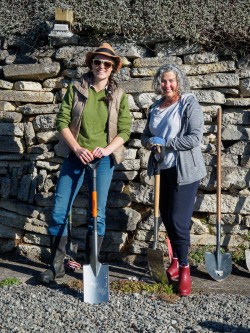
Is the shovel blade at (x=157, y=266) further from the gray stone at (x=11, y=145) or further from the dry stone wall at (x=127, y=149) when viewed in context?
the gray stone at (x=11, y=145)

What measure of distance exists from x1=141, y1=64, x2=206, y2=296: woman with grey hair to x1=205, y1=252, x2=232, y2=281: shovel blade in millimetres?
404

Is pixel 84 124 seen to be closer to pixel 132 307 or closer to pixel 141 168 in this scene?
pixel 141 168

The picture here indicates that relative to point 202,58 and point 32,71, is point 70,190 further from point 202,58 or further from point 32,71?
point 202,58

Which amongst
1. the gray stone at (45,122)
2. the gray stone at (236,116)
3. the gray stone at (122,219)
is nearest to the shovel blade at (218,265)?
the gray stone at (122,219)

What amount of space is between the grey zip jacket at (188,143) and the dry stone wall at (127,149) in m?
0.82

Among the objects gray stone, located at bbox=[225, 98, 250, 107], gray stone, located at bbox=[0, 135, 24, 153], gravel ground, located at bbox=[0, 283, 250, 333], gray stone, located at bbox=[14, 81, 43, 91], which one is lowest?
gravel ground, located at bbox=[0, 283, 250, 333]

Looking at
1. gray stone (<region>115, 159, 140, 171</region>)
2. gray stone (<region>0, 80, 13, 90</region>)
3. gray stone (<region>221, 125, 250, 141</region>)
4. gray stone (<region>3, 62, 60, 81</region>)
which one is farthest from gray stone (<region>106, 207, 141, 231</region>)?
gray stone (<region>0, 80, 13, 90</region>)

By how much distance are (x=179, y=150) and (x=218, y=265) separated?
1197 mm

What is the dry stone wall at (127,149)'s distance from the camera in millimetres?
5492

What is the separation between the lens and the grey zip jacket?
4.57 metres

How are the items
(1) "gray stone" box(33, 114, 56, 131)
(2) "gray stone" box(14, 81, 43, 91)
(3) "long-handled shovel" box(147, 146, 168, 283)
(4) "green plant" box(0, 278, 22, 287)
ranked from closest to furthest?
1. (3) "long-handled shovel" box(147, 146, 168, 283)
2. (4) "green plant" box(0, 278, 22, 287)
3. (1) "gray stone" box(33, 114, 56, 131)
4. (2) "gray stone" box(14, 81, 43, 91)

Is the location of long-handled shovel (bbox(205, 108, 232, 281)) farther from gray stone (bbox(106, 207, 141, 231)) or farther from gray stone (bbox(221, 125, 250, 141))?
gray stone (bbox(106, 207, 141, 231))

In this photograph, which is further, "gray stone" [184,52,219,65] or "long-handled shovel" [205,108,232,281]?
"gray stone" [184,52,219,65]

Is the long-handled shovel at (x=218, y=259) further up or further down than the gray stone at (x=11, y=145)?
further down
